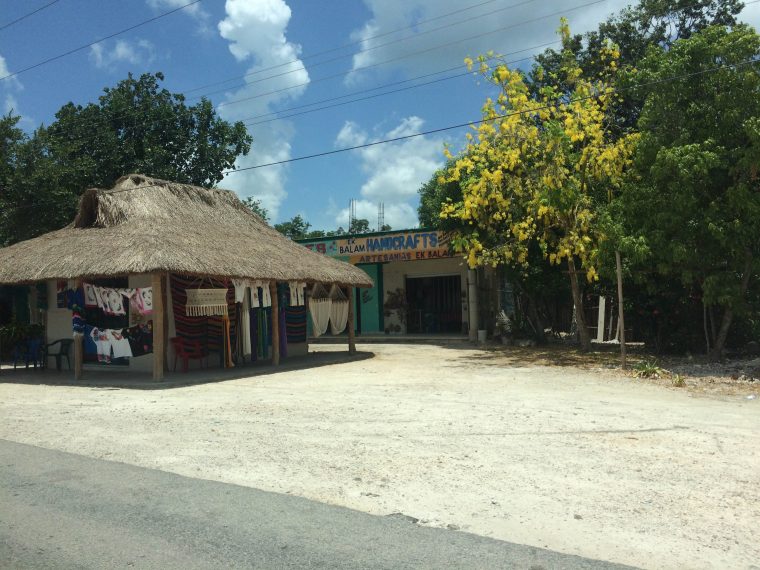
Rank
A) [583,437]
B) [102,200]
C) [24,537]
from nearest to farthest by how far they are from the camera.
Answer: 1. [24,537]
2. [583,437]
3. [102,200]

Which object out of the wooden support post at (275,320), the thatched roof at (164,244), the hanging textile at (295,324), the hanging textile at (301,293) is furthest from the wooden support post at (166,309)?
the hanging textile at (295,324)

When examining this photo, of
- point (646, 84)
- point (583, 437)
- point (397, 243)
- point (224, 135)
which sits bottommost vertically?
point (583, 437)

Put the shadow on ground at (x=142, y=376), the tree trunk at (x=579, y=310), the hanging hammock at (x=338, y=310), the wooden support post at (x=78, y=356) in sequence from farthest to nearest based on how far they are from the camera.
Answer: the hanging hammock at (x=338, y=310) → the tree trunk at (x=579, y=310) → the wooden support post at (x=78, y=356) → the shadow on ground at (x=142, y=376)

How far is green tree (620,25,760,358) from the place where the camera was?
1312cm

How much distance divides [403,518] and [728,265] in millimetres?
12001

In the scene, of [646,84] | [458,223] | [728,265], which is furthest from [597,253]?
[458,223]

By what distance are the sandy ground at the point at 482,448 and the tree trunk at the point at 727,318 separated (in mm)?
3271

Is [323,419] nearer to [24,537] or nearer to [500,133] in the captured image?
[24,537]

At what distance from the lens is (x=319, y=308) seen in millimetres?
19188

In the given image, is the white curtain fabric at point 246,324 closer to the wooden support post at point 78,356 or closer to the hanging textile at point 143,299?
the hanging textile at point 143,299

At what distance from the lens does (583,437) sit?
26.0 feet

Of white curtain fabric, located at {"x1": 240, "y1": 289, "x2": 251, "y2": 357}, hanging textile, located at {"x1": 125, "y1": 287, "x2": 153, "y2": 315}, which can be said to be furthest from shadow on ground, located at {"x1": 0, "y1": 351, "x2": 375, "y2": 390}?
hanging textile, located at {"x1": 125, "y1": 287, "x2": 153, "y2": 315}

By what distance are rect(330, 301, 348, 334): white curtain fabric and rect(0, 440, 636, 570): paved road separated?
535 inches

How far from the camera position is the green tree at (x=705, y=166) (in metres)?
13.1
